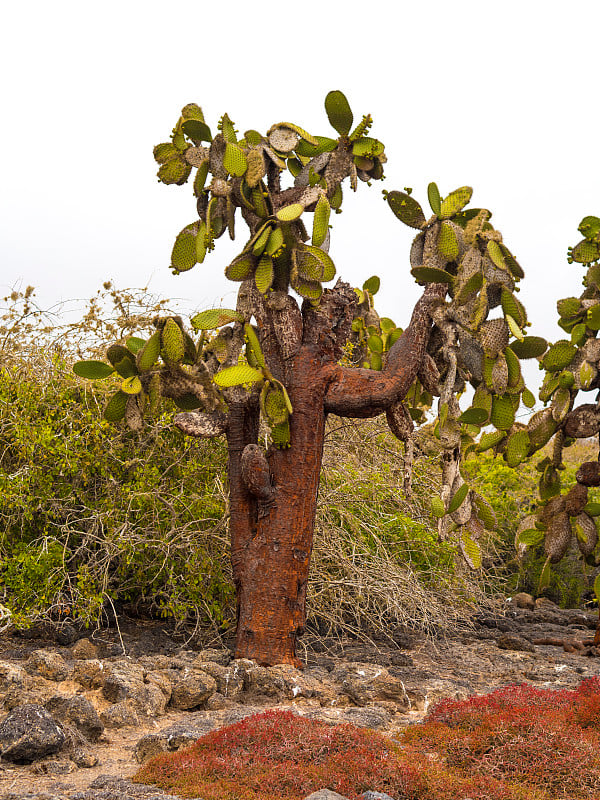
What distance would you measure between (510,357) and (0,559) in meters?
3.67

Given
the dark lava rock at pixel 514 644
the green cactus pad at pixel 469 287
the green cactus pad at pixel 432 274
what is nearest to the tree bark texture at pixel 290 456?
the green cactus pad at pixel 432 274

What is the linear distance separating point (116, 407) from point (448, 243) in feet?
7.75

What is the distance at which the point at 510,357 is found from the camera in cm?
509

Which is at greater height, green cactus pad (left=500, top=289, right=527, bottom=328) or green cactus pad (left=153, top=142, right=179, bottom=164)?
green cactus pad (left=153, top=142, right=179, bottom=164)

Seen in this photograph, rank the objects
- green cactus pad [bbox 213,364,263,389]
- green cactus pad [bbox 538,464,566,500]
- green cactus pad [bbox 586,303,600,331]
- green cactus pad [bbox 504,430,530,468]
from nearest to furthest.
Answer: green cactus pad [bbox 213,364,263,389]
green cactus pad [bbox 586,303,600,331]
green cactus pad [bbox 504,430,530,468]
green cactus pad [bbox 538,464,566,500]

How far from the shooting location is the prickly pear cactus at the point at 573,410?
575cm

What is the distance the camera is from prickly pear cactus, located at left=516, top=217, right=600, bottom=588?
226 inches

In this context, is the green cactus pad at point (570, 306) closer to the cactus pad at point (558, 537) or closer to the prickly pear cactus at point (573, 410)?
the prickly pear cactus at point (573, 410)

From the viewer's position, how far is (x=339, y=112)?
199 inches

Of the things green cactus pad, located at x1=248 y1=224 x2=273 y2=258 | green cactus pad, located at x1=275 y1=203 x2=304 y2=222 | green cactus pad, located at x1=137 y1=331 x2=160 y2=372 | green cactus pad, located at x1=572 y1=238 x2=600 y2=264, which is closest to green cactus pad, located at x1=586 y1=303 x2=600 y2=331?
green cactus pad, located at x1=572 y1=238 x2=600 y2=264

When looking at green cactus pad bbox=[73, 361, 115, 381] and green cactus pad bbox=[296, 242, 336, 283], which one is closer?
green cactus pad bbox=[296, 242, 336, 283]

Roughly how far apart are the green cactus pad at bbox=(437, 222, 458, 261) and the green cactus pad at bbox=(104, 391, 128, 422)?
2239mm

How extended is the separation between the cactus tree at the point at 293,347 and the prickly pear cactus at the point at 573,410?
0.59 metres

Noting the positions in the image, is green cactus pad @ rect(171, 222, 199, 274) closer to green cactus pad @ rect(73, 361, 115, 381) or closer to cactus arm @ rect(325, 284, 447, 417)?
green cactus pad @ rect(73, 361, 115, 381)
